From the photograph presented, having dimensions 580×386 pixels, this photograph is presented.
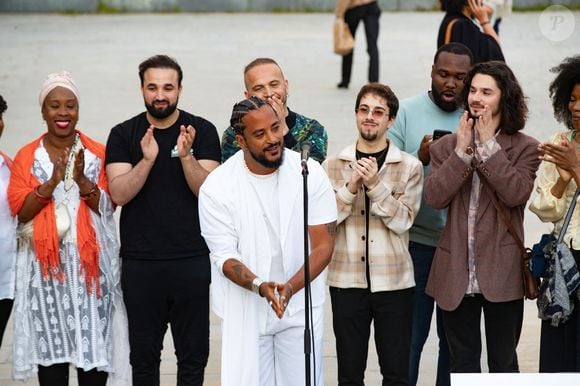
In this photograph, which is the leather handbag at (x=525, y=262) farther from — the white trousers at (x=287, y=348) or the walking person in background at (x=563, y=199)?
the white trousers at (x=287, y=348)

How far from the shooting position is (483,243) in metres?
6.26

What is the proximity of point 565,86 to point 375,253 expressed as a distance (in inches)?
52.1

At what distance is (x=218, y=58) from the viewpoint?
18.2 metres

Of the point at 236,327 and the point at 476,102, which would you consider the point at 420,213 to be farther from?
the point at 236,327

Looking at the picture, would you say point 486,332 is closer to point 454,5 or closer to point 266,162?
point 266,162

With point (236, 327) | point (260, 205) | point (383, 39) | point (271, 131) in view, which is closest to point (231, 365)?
point (236, 327)

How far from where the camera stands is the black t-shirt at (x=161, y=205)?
6477 millimetres

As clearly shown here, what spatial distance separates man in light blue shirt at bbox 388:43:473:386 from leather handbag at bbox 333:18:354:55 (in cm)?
799

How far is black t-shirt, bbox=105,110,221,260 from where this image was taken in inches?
255

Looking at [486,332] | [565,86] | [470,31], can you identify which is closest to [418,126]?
[565,86]

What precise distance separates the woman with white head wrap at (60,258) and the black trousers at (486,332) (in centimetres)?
186

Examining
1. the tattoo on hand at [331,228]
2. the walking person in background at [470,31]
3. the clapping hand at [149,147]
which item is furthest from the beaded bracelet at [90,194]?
the walking person in background at [470,31]

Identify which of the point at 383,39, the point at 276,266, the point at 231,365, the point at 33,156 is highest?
the point at 383,39

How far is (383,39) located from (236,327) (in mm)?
13886
